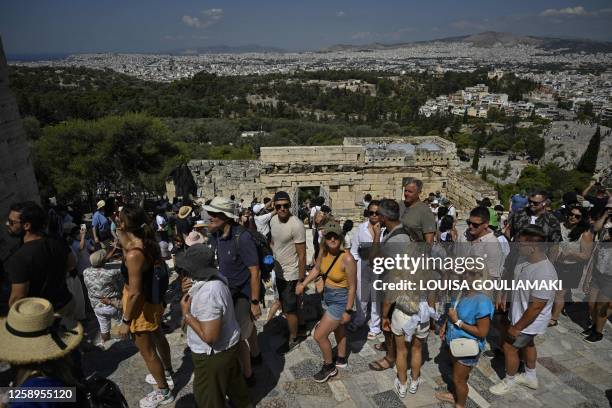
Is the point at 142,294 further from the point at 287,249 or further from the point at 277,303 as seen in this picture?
the point at 277,303

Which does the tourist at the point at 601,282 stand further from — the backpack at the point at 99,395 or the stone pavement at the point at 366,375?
the backpack at the point at 99,395

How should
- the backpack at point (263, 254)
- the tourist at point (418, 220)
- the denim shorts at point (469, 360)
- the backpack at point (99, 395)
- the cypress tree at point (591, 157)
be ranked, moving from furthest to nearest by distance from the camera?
the cypress tree at point (591, 157), the tourist at point (418, 220), the backpack at point (263, 254), the denim shorts at point (469, 360), the backpack at point (99, 395)

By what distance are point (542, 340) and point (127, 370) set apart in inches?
186

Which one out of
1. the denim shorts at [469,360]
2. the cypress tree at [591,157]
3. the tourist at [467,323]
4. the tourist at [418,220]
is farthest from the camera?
the cypress tree at [591,157]

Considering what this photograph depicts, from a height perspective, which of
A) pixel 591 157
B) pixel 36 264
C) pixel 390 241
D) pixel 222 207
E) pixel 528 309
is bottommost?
pixel 591 157

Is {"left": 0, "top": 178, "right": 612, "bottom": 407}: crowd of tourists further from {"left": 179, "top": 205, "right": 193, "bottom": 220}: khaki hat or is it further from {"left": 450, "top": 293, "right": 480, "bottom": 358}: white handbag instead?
{"left": 179, "top": 205, "right": 193, "bottom": 220}: khaki hat

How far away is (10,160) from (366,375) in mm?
5082

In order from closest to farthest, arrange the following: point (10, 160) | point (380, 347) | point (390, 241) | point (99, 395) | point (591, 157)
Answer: point (99, 395), point (390, 241), point (380, 347), point (10, 160), point (591, 157)

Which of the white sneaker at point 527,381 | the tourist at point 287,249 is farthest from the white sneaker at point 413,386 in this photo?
the tourist at point 287,249

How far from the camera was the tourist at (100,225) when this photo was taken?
626cm

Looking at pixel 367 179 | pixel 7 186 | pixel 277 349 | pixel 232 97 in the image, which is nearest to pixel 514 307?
pixel 277 349

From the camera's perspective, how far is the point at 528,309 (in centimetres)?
349

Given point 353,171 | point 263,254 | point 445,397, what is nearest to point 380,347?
point 445,397

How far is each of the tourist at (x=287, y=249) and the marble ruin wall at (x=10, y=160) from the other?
341cm
